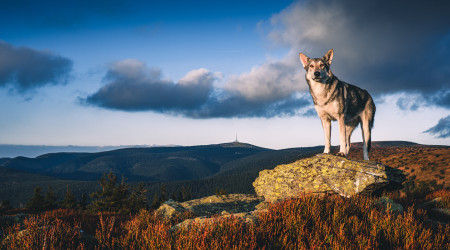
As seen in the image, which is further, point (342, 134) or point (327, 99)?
point (342, 134)

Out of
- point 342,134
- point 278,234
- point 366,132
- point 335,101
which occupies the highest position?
point 335,101

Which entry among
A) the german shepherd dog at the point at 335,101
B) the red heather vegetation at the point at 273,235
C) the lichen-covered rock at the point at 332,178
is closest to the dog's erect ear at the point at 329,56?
the german shepherd dog at the point at 335,101

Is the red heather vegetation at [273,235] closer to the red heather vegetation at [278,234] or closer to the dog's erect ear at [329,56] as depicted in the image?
the red heather vegetation at [278,234]

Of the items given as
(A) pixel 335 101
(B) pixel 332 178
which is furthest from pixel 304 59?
(B) pixel 332 178

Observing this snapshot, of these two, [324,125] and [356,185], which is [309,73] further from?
[356,185]

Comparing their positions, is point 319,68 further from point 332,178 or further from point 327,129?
point 332,178

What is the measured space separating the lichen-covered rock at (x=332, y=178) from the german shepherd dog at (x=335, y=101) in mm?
681

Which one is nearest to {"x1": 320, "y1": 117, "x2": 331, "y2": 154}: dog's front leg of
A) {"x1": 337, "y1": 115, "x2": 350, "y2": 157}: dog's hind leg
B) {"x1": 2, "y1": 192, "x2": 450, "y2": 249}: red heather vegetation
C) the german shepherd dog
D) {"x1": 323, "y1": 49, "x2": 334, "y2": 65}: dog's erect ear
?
the german shepherd dog

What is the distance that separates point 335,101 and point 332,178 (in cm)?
271

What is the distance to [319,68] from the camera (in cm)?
765

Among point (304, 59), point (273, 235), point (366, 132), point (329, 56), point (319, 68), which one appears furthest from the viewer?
point (366, 132)

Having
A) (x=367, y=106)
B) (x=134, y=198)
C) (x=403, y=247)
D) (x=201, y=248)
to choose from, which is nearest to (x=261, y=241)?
(x=201, y=248)

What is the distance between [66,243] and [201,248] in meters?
3.01

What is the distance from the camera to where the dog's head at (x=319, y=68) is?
7615 millimetres
